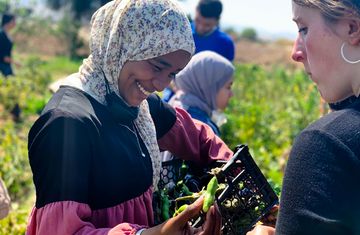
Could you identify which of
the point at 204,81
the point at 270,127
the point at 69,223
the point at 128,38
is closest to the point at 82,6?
the point at 270,127

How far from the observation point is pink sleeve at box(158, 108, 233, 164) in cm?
219

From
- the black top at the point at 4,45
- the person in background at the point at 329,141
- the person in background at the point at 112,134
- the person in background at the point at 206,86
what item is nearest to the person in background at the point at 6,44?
the black top at the point at 4,45

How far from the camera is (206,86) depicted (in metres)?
3.37

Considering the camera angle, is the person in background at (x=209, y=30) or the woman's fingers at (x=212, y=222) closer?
the woman's fingers at (x=212, y=222)

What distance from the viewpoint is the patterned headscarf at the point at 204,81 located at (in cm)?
336

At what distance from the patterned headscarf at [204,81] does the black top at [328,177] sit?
221cm

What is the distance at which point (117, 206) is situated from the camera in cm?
166

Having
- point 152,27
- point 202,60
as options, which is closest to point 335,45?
point 152,27

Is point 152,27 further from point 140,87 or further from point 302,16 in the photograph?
point 302,16

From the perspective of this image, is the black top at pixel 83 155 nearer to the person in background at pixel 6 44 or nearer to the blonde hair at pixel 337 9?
the blonde hair at pixel 337 9

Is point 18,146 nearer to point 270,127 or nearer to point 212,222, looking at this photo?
point 270,127

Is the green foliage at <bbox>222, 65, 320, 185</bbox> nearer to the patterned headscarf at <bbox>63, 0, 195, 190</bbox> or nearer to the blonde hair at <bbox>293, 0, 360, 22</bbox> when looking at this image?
the patterned headscarf at <bbox>63, 0, 195, 190</bbox>

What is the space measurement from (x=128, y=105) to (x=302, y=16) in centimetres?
77

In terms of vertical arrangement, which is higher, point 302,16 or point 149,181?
point 302,16
